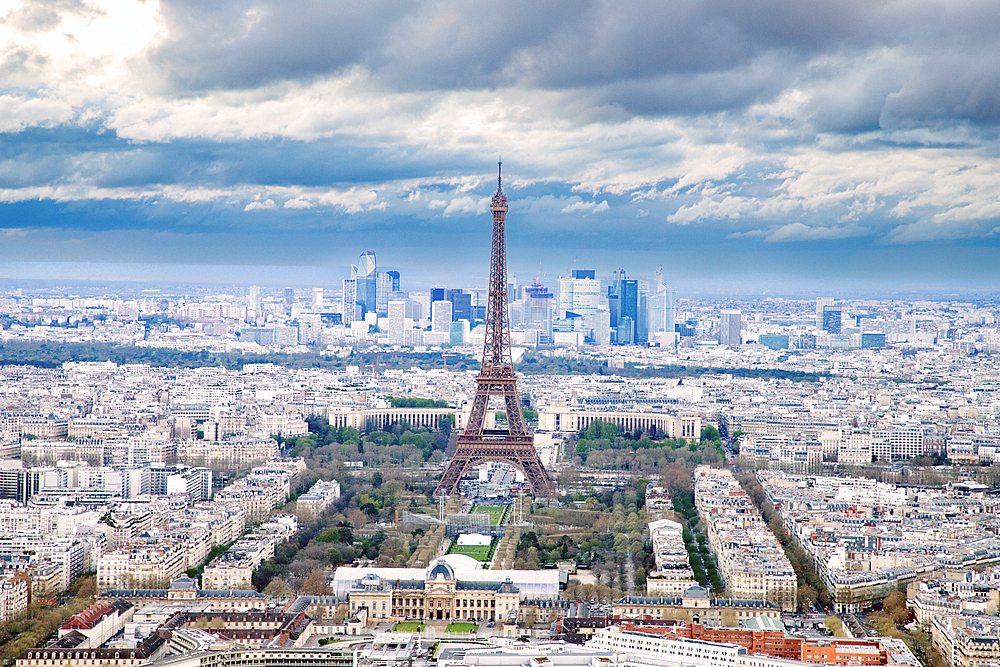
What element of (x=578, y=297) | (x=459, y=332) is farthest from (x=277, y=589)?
(x=578, y=297)

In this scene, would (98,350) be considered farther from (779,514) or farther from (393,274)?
(779,514)

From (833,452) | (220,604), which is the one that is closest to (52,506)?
(220,604)

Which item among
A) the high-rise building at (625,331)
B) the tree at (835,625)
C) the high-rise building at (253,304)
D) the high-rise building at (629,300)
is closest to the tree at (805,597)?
the tree at (835,625)

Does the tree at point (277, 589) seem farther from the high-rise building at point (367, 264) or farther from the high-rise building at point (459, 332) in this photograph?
the high-rise building at point (367, 264)

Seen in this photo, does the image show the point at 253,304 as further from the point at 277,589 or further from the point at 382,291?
the point at 277,589

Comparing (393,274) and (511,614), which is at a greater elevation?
(393,274)

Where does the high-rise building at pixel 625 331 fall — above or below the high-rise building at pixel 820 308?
below
